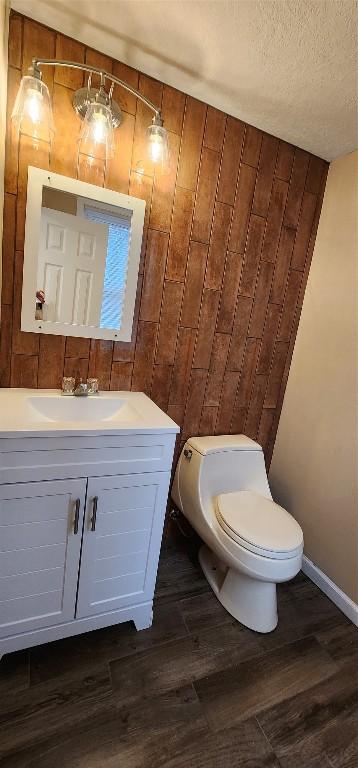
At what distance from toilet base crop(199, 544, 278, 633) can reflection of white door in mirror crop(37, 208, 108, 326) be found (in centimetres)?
133

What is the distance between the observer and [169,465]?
128cm

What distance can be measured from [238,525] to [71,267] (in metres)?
1.29

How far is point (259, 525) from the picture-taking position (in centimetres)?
142

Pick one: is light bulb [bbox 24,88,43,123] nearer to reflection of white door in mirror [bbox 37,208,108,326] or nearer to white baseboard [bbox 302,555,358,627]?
reflection of white door in mirror [bbox 37,208,108,326]

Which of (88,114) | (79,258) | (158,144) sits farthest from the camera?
(79,258)

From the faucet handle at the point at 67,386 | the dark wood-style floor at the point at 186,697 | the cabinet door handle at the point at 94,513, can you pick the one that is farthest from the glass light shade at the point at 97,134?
the dark wood-style floor at the point at 186,697

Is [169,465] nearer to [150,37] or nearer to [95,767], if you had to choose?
[95,767]

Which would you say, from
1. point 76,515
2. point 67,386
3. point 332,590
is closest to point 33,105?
point 67,386

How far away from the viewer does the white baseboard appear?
158 centimetres

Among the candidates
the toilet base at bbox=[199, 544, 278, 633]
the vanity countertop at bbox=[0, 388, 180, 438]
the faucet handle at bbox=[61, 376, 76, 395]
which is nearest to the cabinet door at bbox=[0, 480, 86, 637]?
the vanity countertop at bbox=[0, 388, 180, 438]

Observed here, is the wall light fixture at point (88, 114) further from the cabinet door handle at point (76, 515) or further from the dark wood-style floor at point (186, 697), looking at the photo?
the dark wood-style floor at point (186, 697)

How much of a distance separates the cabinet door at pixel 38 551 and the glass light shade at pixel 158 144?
4.17 ft

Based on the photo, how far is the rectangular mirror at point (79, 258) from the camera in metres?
1.28

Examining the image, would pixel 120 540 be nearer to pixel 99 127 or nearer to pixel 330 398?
pixel 330 398
